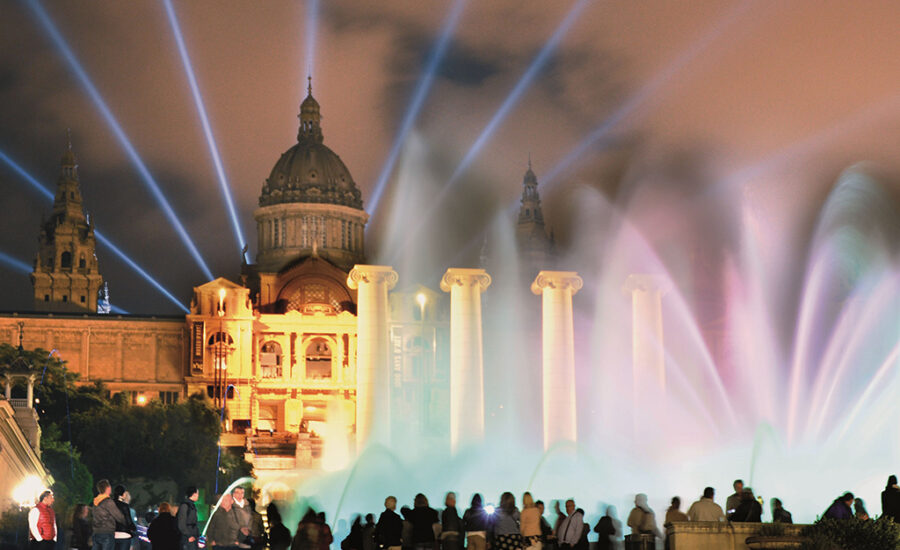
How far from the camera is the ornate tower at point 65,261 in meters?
138

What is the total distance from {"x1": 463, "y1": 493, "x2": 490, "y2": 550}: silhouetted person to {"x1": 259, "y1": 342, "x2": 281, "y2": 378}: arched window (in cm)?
8804

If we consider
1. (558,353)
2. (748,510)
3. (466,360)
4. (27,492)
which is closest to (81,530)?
(748,510)

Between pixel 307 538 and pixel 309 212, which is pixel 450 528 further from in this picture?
pixel 309 212

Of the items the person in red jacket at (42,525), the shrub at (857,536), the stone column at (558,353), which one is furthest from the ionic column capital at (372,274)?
the shrub at (857,536)

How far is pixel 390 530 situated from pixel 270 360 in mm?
90485

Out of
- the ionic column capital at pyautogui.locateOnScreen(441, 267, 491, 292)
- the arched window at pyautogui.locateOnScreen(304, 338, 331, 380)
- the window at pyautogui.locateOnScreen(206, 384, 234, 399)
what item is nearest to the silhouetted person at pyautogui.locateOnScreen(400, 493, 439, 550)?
the ionic column capital at pyautogui.locateOnScreen(441, 267, 491, 292)

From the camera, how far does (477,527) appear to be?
111 feet

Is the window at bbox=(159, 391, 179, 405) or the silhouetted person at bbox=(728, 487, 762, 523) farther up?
the window at bbox=(159, 391, 179, 405)

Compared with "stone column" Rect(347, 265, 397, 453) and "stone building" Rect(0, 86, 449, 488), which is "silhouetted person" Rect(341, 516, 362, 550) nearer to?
"stone column" Rect(347, 265, 397, 453)

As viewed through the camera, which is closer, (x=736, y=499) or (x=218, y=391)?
(x=736, y=499)

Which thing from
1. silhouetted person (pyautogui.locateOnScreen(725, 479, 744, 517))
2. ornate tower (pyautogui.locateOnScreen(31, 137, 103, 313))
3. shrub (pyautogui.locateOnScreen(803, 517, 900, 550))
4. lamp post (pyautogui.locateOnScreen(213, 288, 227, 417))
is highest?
ornate tower (pyautogui.locateOnScreen(31, 137, 103, 313))

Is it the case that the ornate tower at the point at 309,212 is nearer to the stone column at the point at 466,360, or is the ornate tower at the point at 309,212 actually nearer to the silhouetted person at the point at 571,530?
the stone column at the point at 466,360

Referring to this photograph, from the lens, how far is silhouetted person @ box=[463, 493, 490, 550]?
33.5 metres

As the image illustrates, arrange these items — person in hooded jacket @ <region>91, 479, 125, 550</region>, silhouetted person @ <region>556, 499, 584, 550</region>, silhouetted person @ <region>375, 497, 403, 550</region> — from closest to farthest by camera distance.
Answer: person in hooded jacket @ <region>91, 479, 125, 550</region>, silhouetted person @ <region>375, 497, 403, 550</region>, silhouetted person @ <region>556, 499, 584, 550</region>
